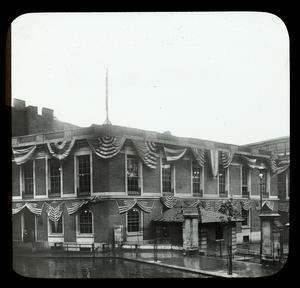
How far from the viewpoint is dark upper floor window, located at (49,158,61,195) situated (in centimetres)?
2131

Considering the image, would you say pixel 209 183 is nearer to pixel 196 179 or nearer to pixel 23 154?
pixel 196 179

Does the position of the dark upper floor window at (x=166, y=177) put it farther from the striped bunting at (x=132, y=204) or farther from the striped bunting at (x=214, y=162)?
the striped bunting at (x=214, y=162)

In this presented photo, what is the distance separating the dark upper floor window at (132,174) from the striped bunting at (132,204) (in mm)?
546

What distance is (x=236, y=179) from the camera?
2555 centimetres

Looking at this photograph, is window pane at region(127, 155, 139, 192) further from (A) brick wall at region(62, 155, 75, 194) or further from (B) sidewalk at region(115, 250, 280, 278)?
(B) sidewalk at region(115, 250, 280, 278)

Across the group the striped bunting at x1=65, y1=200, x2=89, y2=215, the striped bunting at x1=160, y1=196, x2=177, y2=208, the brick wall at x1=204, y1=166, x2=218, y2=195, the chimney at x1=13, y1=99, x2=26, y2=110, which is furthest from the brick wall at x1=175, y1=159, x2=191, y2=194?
the chimney at x1=13, y1=99, x2=26, y2=110

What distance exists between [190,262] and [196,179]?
8.85m

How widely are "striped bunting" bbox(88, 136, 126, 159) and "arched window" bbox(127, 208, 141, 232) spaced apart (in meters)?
3.78

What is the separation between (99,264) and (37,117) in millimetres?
16832

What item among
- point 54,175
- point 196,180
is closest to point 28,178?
point 54,175

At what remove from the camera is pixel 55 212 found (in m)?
21.1

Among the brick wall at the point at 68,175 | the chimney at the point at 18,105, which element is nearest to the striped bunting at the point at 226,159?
the brick wall at the point at 68,175

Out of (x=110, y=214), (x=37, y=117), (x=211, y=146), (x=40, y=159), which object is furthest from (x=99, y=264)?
(x=37, y=117)

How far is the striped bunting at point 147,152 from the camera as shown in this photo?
20.8 metres
